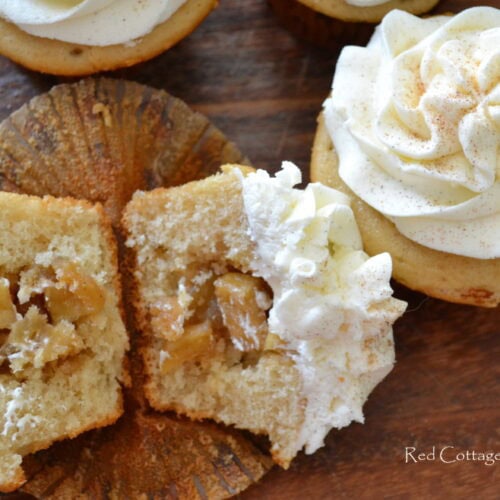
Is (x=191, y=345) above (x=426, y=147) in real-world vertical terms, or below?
below

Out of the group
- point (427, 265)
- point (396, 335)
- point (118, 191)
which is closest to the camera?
point (427, 265)

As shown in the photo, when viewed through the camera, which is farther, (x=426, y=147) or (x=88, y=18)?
(x=88, y=18)

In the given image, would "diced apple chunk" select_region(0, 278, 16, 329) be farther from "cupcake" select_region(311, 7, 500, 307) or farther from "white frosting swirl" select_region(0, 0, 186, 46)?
"cupcake" select_region(311, 7, 500, 307)

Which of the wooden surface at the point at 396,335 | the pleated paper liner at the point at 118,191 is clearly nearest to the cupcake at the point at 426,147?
the wooden surface at the point at 396,335

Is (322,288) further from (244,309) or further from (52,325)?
(52,325)

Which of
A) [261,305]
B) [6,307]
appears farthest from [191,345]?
[6,307]

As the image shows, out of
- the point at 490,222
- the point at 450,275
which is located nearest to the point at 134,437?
the point at 450,275

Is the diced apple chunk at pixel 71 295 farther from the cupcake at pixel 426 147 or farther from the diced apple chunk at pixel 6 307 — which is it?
the cupcake at pixel 426 147

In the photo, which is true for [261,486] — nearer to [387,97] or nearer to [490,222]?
[490,222]
